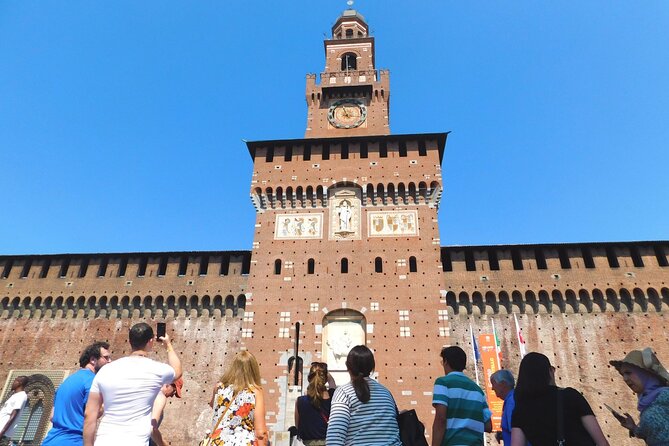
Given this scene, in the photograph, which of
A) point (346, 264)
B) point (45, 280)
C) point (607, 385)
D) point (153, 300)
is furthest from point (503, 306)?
point (45, 280)

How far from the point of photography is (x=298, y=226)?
75.3ft

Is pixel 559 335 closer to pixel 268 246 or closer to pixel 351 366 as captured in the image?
pixel 268 246

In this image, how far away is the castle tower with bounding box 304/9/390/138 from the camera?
26.4 metres

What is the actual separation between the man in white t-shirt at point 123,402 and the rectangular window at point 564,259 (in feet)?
75.2

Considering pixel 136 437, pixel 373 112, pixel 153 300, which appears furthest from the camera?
pixel 373 112

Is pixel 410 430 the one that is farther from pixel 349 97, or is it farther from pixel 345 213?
pixel 349 97

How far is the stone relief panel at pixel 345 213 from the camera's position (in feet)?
73.8

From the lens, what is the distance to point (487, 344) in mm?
21312

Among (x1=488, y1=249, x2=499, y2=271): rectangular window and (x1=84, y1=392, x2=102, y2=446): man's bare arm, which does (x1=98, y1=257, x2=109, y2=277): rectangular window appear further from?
(x1=84, y1=392, x2=102, y2=446): man's bare arm

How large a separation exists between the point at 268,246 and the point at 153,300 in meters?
7.21

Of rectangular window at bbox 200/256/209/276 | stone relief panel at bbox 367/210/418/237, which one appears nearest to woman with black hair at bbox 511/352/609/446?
stone relief panel at bbox 367/210/418/237

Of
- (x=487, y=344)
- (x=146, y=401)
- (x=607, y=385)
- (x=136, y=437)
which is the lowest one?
(x=136, y=437)

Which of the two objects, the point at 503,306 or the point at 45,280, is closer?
the point at 503,306

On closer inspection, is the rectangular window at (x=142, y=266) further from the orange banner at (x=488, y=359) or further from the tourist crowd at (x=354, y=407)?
the tourist crowd at (x=354, y=407)
